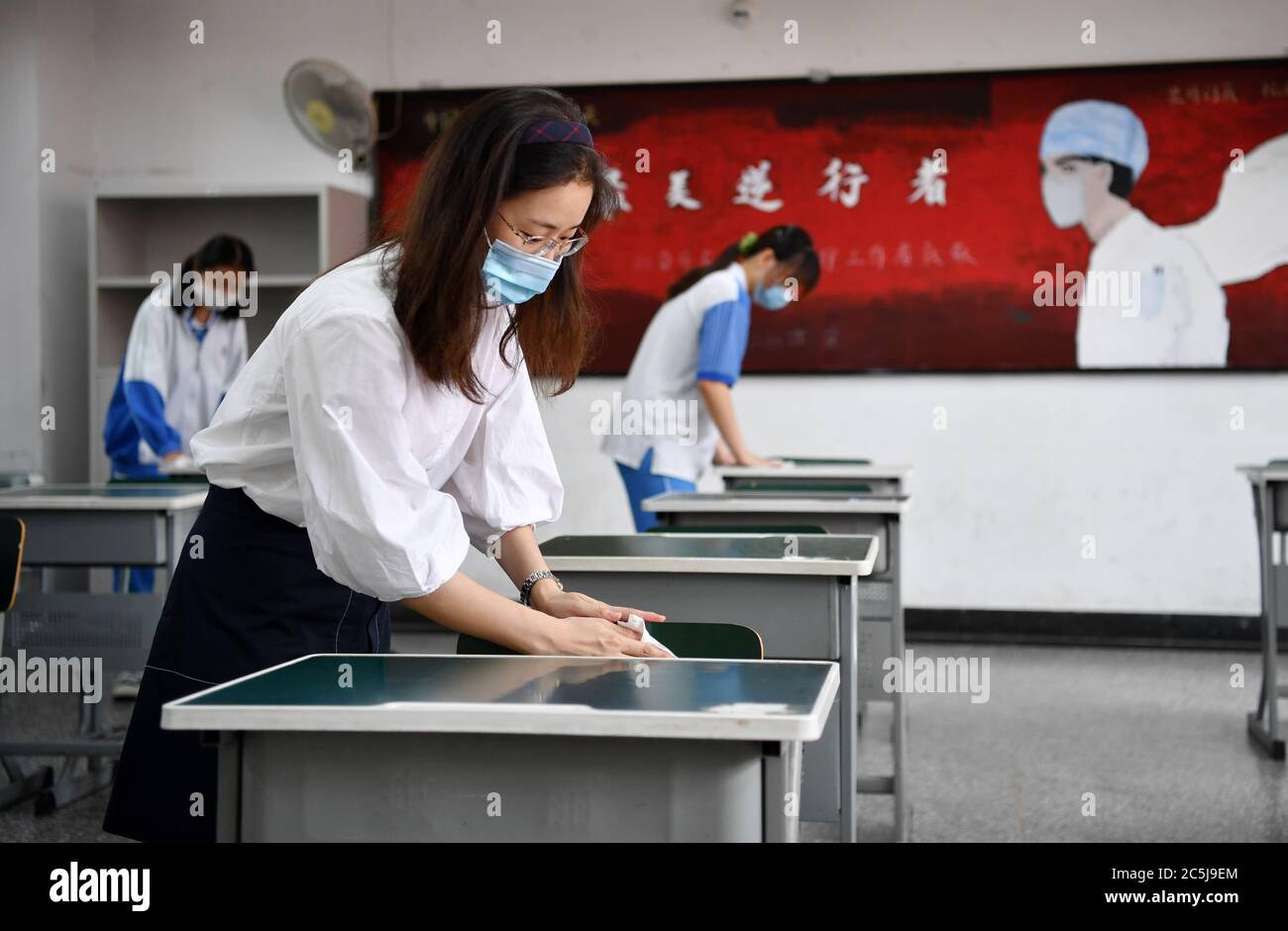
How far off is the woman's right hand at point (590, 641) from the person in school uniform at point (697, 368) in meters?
2.42

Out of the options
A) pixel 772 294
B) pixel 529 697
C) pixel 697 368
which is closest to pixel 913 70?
pixel 772 294

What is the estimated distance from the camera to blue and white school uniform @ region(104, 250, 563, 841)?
1.28m

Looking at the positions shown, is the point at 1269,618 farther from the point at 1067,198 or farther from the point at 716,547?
the point at 1067,198

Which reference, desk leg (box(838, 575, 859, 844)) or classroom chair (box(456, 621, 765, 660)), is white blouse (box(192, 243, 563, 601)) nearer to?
classroom chair (box(456, 621, 765, 660))

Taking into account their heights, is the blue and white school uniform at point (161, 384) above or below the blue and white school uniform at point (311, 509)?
above

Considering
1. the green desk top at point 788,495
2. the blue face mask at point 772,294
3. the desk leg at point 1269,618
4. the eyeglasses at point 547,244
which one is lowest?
the desk leg at point 1269,618

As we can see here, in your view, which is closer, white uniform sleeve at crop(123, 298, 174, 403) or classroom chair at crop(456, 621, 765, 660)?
classroom chair at crop(456, 621, 765, 660)

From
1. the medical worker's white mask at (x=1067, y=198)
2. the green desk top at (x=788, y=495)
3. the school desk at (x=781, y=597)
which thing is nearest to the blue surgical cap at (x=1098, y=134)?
the medical worker's white mask at (x=1067, y=198)

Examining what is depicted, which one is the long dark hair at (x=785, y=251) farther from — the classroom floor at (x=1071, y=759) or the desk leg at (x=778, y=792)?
A: the desk leg at (x=778, y=792)

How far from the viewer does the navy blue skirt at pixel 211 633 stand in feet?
4.57

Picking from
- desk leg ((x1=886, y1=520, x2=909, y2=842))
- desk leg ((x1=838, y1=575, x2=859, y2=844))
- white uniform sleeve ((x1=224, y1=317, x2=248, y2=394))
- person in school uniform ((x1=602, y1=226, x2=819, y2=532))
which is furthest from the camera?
white uniform sleeve ((x1=224, y1=317, x2=248, y2=394))

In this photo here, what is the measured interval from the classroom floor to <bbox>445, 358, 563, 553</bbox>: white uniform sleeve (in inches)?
61.4

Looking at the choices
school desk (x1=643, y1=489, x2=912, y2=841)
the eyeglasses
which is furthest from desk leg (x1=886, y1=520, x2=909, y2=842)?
the eyeglasses

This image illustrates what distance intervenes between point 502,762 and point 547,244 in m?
0.58
